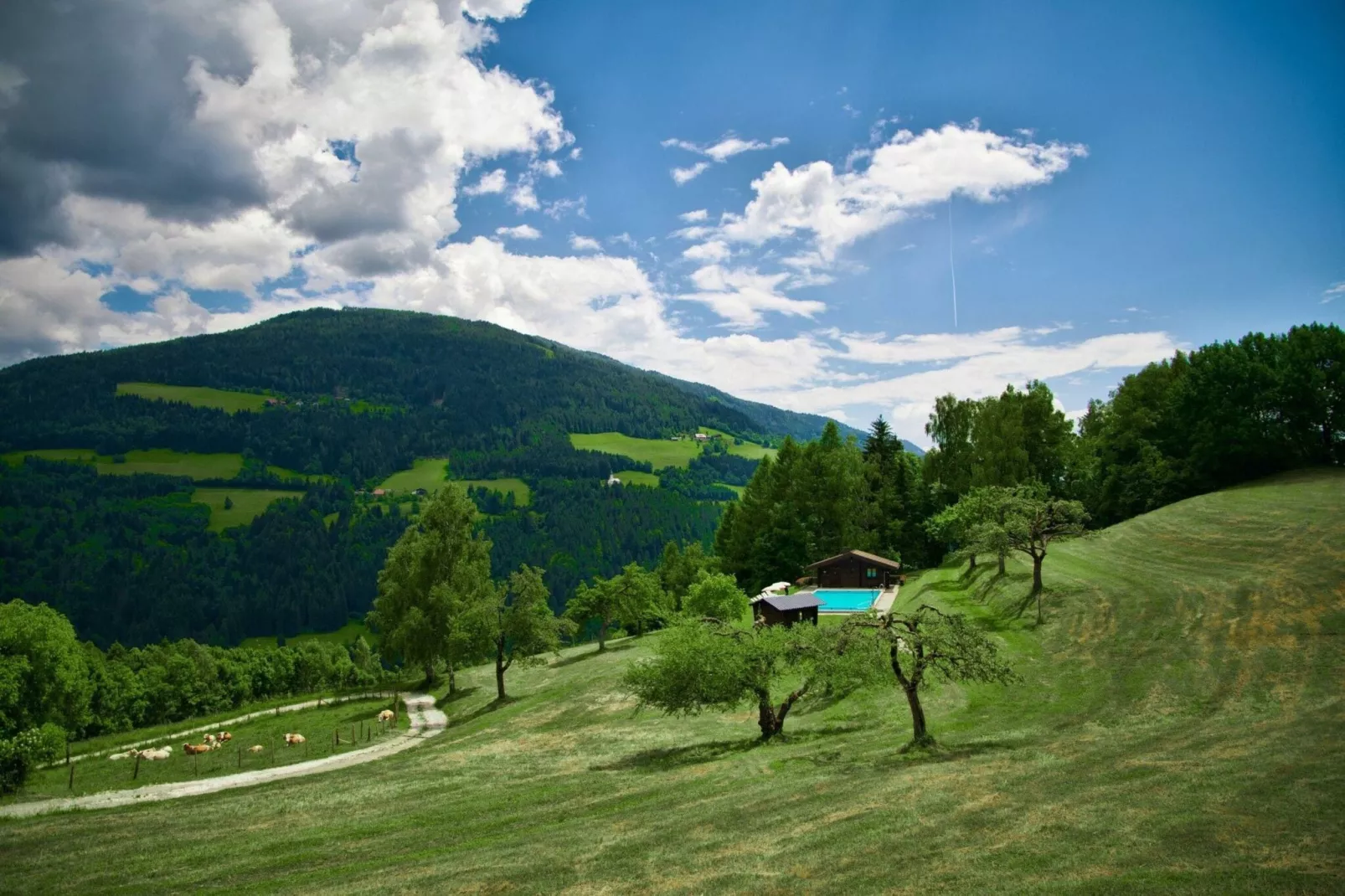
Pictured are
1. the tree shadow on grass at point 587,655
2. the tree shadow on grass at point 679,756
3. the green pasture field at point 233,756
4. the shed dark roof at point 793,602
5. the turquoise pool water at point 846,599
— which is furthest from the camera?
the tree shadow on grass at point 587,655

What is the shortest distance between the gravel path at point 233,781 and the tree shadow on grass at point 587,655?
50.4 feet

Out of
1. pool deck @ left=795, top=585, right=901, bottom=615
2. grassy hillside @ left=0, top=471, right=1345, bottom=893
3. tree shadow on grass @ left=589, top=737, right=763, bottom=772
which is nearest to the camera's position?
grassy hillside @ left=0, top=471, right=1345, bottom=893

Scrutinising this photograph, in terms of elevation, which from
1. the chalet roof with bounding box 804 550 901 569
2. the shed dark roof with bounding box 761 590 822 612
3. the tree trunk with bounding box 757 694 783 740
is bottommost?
the tree trunk with bounding box 757 694 783 740

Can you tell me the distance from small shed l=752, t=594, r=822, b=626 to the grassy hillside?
1681cm

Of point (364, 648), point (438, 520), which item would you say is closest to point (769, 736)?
point (438, 520)

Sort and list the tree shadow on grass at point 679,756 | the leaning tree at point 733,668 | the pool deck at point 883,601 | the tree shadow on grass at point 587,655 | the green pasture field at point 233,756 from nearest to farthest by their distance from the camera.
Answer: the tree shadow on grass at point 679,756, the leaning tree at point 733,668, the green pasture field at point 233,756, the pool deck at point 883,601, the tree shadow on grass at point 587,655

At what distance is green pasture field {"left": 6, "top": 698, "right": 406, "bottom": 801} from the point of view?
3778 cm

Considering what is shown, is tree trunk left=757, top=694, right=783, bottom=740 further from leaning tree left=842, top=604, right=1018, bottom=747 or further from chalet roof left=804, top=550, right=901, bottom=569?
chalet roof left=804, top=550, right=901, bottom=569

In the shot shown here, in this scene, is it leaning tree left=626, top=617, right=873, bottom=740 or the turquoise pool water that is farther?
the turquoise pool water

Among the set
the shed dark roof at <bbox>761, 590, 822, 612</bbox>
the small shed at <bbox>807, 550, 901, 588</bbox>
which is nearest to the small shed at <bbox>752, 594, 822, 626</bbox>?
the shed dark roof at <bbox>761, 590, 822, 612</bbox>

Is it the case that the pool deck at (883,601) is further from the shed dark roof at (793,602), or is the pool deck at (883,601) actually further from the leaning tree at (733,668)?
the leaning tree at (733,668)

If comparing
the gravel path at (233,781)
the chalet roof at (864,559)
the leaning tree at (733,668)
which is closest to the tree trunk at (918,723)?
the leaning tree at (733,668)

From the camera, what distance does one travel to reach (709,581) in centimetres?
5978

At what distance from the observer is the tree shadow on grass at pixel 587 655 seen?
66.4 m
